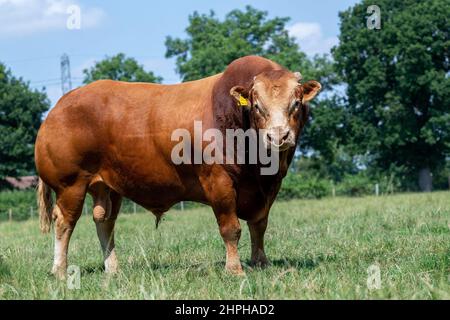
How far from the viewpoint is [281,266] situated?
6.91 m

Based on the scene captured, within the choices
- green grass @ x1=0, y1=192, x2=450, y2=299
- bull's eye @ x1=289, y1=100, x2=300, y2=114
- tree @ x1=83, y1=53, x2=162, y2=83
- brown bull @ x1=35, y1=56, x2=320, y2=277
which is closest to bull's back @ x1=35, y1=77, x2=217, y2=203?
brown bull @ x1=35, y1=56, x2=320, y2=277

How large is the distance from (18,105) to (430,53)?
2932 centimetres

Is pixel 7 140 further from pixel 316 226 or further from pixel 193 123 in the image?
pixel 193 123

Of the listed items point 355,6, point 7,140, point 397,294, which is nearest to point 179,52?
point 355,6

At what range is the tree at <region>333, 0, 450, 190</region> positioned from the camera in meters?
43.8

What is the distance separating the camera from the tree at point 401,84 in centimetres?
4381

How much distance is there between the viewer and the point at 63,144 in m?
7.62

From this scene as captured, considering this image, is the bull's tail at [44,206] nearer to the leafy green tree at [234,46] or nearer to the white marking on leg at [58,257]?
the white marking on leg at [58,257]

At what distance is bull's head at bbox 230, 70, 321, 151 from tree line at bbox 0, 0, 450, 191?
37.4 m

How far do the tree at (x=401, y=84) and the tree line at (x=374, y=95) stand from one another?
0.22 ft

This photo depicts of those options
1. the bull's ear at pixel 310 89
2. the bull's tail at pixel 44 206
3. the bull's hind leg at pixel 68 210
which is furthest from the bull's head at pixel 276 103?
the bull's tail at pixel 44 206

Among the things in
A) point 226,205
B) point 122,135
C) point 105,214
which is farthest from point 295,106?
point 105,214
